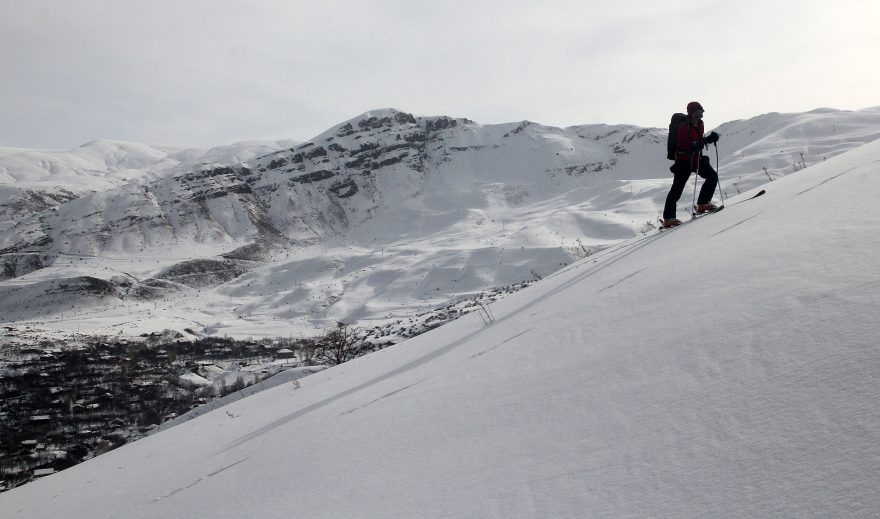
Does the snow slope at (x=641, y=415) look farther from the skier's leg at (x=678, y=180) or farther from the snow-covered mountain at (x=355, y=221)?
the snow-covered mountain at (x=355, y=221)

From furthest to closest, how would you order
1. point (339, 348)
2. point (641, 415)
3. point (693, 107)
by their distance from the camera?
point (339, 348), point (693, 107), point (641, 415)

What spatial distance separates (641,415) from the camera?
1385mm

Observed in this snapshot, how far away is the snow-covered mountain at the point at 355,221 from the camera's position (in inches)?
1800

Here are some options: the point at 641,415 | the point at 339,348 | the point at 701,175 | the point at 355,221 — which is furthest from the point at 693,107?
the point at 355,221

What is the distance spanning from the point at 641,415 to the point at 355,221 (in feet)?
262

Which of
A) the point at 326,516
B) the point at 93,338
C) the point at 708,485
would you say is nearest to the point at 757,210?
the point at 708,485

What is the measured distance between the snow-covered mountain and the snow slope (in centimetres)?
2369

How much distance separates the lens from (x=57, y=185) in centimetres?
11444

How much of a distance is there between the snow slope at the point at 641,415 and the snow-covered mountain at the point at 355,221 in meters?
23.7

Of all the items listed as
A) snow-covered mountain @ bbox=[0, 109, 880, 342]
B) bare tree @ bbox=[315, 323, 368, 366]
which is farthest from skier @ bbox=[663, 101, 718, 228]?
snow-covered mountain @ bbox=[0, 109, 880, 342]

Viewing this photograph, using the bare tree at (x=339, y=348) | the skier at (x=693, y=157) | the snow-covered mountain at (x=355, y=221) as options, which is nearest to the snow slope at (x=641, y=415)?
the skier at (x=693, y=157)

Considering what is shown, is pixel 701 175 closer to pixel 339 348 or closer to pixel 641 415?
pixel 641 415

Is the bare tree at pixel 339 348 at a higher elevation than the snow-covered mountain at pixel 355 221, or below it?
below

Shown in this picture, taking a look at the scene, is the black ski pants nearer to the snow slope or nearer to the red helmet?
the red helmet
